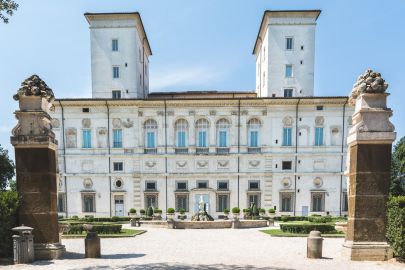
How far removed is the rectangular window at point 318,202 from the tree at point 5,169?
35.5 meters

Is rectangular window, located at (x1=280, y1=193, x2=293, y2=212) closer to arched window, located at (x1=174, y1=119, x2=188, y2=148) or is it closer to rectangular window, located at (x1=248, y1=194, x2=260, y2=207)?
rectangular window, located at (x1=248, y1=194, x2=260, y2=207)

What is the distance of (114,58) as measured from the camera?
36.2 metres

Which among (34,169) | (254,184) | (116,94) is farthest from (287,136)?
(34,169)

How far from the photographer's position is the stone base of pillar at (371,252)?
9.62m

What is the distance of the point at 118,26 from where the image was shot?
3584 centimetres

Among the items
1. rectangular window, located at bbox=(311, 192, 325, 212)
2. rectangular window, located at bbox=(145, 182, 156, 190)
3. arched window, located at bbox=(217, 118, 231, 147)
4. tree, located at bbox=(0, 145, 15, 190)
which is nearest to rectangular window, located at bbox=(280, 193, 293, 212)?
rectangular window, located at bbox=(311, 192, 325, 212)

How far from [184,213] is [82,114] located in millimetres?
17195

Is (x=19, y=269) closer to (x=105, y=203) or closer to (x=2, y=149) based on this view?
(x=105, y=203)

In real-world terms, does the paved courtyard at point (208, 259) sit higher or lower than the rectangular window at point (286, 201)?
higher

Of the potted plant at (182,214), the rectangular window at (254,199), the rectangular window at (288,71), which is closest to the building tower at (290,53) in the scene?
the rectangular window at (288,71)

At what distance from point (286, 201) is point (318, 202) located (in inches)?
149

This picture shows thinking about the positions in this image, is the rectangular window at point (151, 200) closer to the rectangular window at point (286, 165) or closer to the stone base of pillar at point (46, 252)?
the rectangular window at point (286, 165)

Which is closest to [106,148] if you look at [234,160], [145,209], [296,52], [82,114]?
[82,114]

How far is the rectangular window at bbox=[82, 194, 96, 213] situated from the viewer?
33.2m
